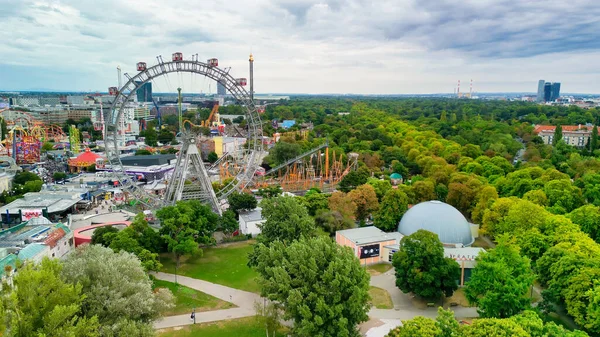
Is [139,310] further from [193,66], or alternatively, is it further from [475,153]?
[475,153]

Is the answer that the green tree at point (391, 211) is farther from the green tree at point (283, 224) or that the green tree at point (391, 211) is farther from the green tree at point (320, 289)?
the green tree at point (320, 289)

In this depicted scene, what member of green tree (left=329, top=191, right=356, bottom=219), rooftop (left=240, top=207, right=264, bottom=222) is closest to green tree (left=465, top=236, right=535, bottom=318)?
green tree (left=329, top=191, right=356, bottom=219)

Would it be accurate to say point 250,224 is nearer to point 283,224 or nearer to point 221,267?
point 221,267

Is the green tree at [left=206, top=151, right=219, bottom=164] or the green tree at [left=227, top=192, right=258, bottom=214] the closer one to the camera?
the green tree at [left=227, top=192, right=258, bottom=214]

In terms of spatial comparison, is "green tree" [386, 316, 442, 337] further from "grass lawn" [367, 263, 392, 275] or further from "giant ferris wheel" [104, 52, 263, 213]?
"giant ferris wheel" [104, 52, 263, 213]

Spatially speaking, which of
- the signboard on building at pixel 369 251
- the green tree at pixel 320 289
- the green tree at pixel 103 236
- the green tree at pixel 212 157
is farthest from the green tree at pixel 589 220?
the green tree at pixel 212 157

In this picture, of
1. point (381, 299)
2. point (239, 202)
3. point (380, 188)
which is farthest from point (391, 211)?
point (239, 202)
